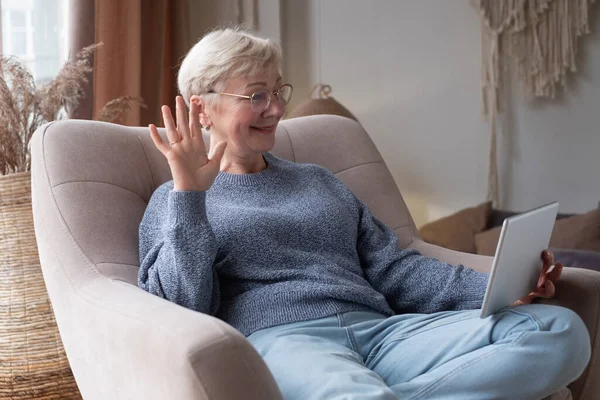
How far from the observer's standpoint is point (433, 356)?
142cm

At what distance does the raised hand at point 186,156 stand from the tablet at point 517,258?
510 mm

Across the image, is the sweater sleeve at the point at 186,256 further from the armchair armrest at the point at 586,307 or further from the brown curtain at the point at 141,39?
the brown curtain at the point at 141,39

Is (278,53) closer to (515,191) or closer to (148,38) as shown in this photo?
(148,38)

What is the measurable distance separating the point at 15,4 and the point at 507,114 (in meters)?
1.79

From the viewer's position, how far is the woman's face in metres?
1.64

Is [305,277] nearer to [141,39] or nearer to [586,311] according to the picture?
[586,311]

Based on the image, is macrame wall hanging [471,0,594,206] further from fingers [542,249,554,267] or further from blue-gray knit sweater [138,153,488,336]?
fingers [542,249,554,267]

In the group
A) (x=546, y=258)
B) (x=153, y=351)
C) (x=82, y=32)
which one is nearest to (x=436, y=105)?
(x=82, y=32)

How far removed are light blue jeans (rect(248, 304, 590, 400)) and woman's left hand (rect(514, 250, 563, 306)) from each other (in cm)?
13

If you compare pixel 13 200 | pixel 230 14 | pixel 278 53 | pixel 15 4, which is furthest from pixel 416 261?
pixel 230 14

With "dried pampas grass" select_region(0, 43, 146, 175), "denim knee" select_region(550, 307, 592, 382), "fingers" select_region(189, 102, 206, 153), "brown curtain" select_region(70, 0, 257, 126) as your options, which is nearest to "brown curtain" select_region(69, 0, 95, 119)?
"brown curtain" select_region(70, 0, 257, 126)

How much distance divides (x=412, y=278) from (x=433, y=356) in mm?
316

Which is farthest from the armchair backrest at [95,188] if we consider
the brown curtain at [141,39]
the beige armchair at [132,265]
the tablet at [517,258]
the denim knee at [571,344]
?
the brown curtain at [141,39]

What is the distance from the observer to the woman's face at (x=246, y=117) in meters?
1.64
